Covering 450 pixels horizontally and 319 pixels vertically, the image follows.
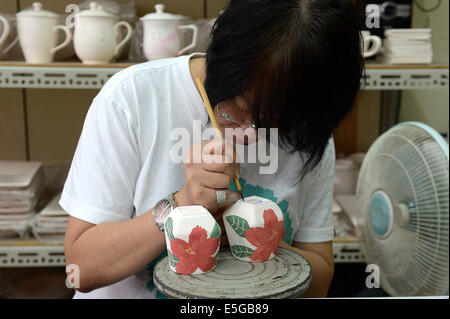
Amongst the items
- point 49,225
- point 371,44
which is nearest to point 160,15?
point 49,225

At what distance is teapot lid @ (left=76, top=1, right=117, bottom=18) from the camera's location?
0.72 m

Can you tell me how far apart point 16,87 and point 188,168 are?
248 millimetres

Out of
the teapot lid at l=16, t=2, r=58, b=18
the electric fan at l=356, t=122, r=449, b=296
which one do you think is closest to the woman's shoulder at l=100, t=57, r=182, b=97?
the teapot lid at l=16, t=2, r=58, b=18

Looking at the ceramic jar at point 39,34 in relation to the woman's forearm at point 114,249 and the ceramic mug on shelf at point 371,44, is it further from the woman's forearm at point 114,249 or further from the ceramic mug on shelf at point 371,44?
the ceramic mug on shelf at point 371,44

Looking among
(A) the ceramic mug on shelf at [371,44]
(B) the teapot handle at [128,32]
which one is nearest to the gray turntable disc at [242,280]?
(B) the teapot handle at [128,32]

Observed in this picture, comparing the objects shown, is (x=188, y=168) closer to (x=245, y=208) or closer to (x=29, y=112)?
(x=245, y=208)

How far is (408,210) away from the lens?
0.98 meters

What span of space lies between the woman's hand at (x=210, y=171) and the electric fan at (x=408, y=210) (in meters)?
0.61

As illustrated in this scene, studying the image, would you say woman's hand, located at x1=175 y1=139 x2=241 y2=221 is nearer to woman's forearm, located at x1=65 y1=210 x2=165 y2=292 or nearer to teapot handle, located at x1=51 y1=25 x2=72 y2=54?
woman's forearm, located at x1=65 y1=210 x2=165 y2=292

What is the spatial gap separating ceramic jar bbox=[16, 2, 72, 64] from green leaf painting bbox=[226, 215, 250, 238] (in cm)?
34

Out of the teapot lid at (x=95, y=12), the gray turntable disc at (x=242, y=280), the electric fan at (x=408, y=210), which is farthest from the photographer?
the electric fan at (x=408, y=210)

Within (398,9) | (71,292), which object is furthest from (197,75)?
(398,9)

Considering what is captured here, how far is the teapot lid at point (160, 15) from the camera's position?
58 centimetres

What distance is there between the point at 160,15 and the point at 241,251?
346 mm
